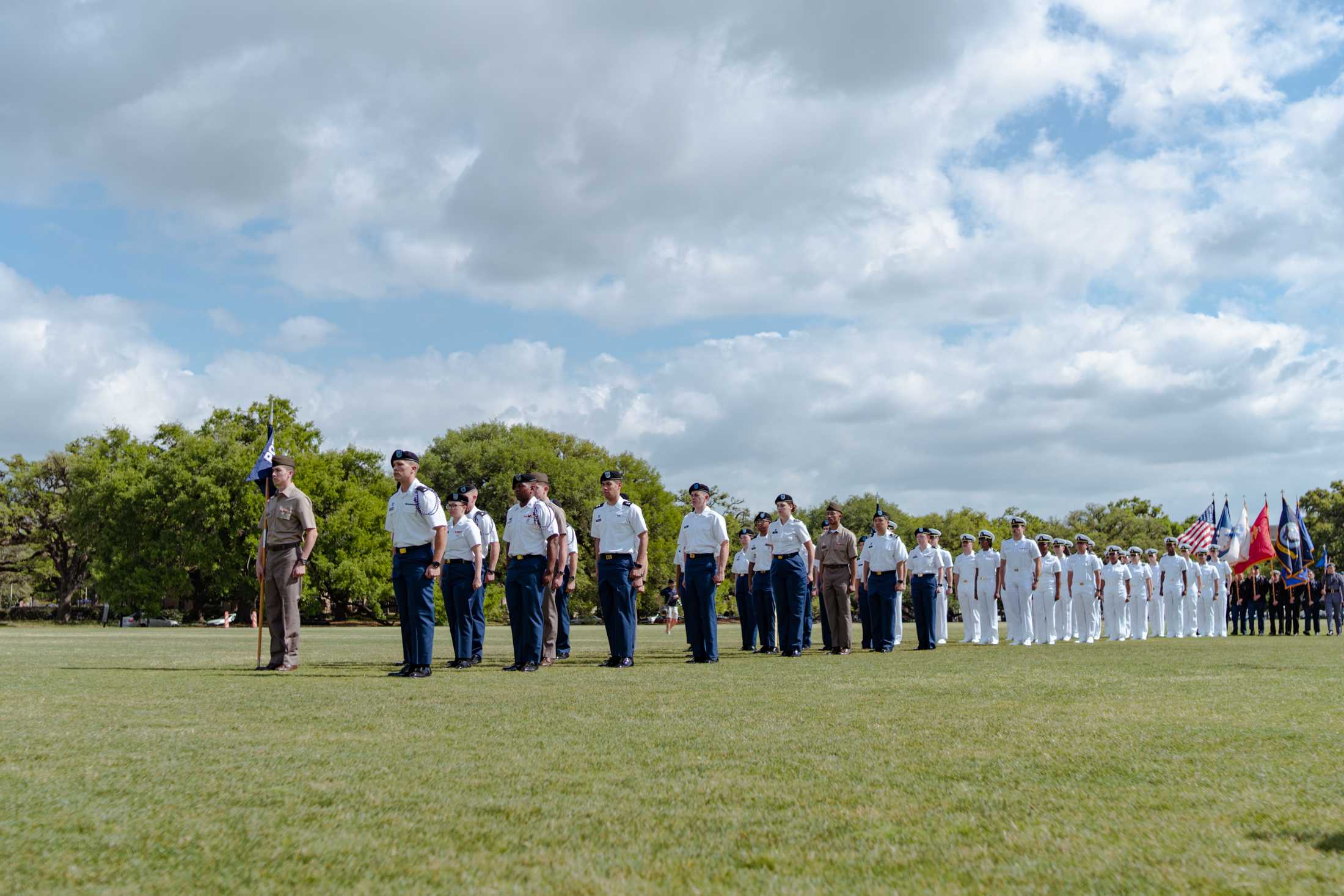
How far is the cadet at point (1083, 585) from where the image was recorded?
23.8 metres

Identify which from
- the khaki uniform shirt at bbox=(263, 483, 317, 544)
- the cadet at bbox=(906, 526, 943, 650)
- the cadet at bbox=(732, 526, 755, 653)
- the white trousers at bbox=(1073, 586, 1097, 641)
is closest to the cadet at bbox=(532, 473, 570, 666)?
the khaki uniform shirt at bbox=(263, 483, 317, 544)

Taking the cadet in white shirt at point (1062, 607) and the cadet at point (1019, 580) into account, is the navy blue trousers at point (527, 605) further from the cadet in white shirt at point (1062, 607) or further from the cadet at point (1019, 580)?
the cadet in white shirt at point (1062, 607)

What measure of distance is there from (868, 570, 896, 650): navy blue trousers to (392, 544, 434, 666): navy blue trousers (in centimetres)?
812

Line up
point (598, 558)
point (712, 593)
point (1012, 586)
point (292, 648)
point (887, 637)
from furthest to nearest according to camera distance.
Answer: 1. point (1012, 586)
2. point (887, 637)
3. point (712, 593)
4. point (598, 558)
5. point (292, 648)

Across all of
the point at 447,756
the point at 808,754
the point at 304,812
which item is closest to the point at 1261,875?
the point at 808,754

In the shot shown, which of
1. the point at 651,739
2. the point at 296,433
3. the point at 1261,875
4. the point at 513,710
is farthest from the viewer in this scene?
the point at 296,433

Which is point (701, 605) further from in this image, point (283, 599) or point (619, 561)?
point (283, 599)

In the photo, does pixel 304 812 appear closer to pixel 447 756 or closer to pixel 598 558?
pixel 447 756

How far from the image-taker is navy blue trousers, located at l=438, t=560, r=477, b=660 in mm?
12820

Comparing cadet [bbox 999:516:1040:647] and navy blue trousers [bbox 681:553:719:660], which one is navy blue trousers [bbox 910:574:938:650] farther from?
navy blue trousers [bbox 681:553:719:660]

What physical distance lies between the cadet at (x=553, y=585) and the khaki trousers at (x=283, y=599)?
262 cm

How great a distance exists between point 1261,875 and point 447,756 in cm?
359

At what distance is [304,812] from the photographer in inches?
167

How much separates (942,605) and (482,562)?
11755 mm
